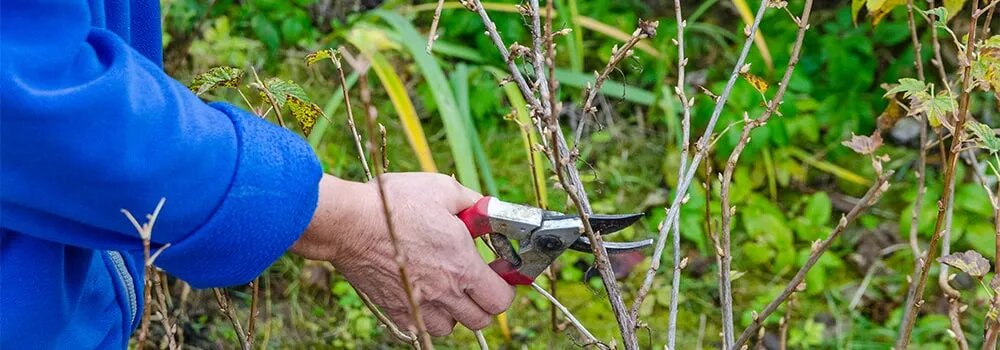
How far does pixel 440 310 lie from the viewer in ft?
4.50

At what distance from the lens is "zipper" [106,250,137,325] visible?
1.42 meters

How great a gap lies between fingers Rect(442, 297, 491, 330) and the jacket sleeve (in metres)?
0.26

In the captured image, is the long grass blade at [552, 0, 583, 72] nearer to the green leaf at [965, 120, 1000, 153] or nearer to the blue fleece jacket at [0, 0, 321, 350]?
the green leaf at [965, 120, 1000, 153]

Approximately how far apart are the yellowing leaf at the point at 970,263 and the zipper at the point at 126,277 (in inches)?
40.7

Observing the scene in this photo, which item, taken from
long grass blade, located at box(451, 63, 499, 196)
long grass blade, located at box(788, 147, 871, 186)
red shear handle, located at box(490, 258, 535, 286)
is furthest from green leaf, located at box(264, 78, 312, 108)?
long grass blade, located at box(788, 147, 871, 186)

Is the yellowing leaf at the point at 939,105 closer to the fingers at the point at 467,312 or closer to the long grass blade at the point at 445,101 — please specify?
the fingers at the point at 467,312

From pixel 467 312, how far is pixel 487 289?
0.14 ft

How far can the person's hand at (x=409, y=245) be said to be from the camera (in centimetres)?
124

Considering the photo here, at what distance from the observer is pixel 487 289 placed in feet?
4.44

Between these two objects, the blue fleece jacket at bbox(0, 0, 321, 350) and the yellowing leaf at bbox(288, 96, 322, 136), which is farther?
the yellowing leaf at bbox(288, 96, 322, 136)

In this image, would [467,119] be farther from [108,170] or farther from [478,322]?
[108,170]

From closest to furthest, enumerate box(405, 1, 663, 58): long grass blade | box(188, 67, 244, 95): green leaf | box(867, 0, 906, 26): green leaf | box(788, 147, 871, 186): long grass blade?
box(188, 67, 244, 95): green leaf, box(867, 0, 906, 26): green leaf, box(788, 147, 871, 186): long grass blade, box(405, 1, 663, 58): long grass blade

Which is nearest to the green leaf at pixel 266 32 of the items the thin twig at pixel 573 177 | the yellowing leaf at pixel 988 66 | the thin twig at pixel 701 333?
the thin twig at pixel 701 333

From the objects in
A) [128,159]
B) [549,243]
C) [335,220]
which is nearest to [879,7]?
[549,243]
